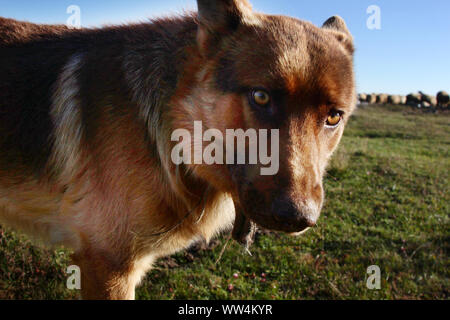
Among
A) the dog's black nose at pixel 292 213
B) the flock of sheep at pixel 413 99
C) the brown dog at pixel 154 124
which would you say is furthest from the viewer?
the flock of sheep at pixel 413 99

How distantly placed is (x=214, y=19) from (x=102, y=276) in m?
1.90

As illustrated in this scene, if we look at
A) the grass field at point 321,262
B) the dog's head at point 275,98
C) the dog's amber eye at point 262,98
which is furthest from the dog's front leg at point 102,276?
the dog's amber eye at point 262,98

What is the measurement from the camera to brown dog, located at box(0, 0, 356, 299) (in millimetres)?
2111

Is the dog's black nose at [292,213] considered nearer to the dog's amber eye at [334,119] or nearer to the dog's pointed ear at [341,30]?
the dog's amber eye at [334,119]

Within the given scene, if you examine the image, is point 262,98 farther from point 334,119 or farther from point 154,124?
point 154,124

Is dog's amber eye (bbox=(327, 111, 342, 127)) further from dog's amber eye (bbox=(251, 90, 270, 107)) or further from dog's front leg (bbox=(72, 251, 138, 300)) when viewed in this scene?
dog's front leg (bbox=(72, 251, 138, 300))

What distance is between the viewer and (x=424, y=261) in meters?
4.62

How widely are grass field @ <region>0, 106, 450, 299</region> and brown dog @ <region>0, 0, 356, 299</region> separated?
1158 mm

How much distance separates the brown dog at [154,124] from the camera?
2.11m

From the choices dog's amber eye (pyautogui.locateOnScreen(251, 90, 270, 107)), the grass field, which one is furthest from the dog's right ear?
the grass field

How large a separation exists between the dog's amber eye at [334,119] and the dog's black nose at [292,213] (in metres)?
0.72
